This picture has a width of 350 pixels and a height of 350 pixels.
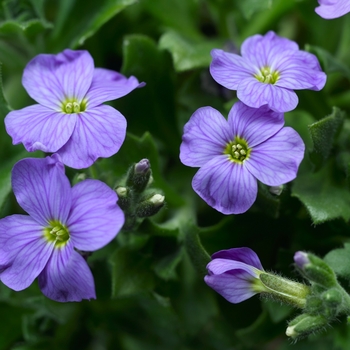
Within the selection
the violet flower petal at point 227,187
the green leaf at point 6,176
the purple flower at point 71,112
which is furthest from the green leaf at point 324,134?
the green leaf at point 6,176

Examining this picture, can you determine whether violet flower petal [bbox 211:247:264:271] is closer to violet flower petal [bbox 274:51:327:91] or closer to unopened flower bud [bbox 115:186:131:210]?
unopened flower bud [bbox 115:186:131:210]

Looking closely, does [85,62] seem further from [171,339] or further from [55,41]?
[171,339]

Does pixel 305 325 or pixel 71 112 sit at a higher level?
pixel 71 112

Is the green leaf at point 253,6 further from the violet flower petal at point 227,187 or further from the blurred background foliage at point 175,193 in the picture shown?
the violet flower petal at point 227,187

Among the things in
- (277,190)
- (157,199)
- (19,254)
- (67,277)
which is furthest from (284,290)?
(19,254)

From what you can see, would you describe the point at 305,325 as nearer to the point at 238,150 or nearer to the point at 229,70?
the point at 238,150

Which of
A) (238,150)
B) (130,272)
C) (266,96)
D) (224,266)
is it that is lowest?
(130,272)
